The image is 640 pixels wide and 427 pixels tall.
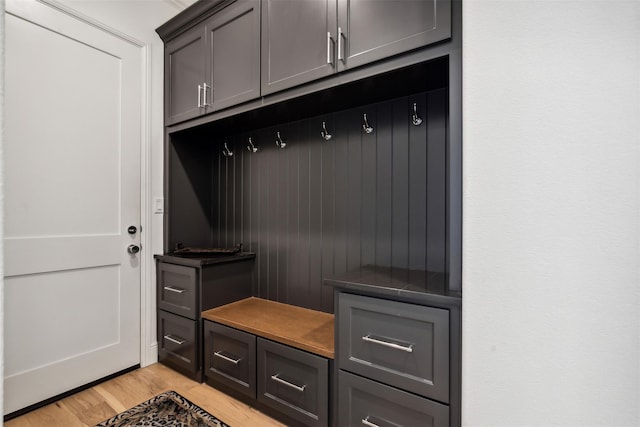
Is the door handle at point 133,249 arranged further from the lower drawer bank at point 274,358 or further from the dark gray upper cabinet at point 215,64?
the dark gray upper cabinet at point 215,64

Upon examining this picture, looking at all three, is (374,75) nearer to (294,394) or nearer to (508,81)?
(508,81)

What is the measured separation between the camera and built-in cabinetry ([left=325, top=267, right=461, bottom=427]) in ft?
3.70

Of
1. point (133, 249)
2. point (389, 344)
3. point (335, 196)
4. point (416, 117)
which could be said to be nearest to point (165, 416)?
point (133, 249)

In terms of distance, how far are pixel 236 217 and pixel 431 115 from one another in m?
1.57

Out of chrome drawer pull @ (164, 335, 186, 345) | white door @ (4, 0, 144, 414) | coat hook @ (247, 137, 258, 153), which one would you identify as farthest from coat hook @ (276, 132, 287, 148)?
chrome drawer pull @ (164, 335, 186, 345)

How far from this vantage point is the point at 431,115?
1.56 m

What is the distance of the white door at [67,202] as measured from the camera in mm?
1667

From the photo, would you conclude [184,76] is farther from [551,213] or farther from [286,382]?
[551,213]

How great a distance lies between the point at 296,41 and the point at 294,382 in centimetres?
171

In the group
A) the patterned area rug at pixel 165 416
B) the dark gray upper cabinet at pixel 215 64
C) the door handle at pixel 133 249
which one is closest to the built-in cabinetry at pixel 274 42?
the dark gray upper cabinet at pixel 215 64

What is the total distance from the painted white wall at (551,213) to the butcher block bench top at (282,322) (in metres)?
0.85

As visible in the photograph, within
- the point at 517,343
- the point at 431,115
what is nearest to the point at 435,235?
the point at 431,115

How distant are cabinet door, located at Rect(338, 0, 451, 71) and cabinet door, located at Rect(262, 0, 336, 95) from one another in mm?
73

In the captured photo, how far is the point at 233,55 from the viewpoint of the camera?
1.86 metres
